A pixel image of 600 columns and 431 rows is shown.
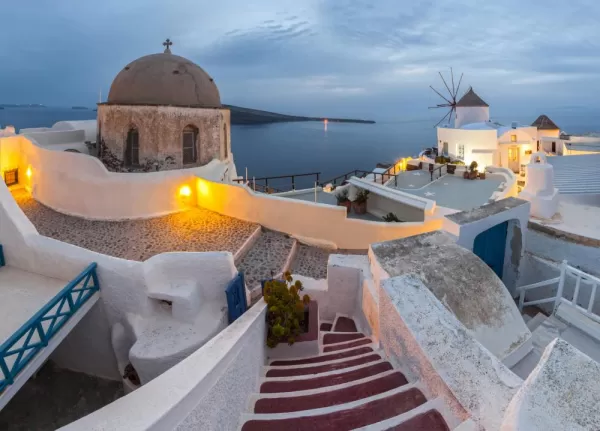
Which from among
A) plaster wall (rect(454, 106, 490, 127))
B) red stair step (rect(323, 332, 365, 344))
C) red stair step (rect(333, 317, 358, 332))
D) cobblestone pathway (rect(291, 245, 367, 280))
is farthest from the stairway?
plaster wall (rect(454, 106, 490, 127))

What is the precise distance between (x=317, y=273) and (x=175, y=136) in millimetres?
8208

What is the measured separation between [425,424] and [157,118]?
1396 cm

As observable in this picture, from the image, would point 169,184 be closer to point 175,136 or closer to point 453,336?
point 175,136

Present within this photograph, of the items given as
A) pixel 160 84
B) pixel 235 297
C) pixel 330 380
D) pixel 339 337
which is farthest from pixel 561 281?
pixel 160 84

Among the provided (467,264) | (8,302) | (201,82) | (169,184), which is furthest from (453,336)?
(201,82)

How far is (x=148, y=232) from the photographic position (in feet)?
40.7

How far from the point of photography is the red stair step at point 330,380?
4.95 m

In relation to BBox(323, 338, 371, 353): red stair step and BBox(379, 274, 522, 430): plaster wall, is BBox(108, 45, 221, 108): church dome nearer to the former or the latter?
BBox(323, 338, 371, 353): red stair step

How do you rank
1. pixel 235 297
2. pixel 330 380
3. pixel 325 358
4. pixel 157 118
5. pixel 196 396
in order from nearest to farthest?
pixel 196 396, pixel 330 380, pixel 325 358, pixel 235 297, pixel 157 118

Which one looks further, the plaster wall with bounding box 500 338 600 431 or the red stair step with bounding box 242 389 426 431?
the red stair step with bounding box 242 389 426 431

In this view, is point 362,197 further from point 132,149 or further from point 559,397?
point 559,397

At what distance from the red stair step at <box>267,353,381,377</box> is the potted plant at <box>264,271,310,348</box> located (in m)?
0.47

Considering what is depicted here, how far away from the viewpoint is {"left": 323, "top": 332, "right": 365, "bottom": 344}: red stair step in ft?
23.5

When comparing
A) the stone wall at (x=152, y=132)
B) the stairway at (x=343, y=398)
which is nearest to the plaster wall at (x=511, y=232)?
the stairway at (x=343, y=398)
